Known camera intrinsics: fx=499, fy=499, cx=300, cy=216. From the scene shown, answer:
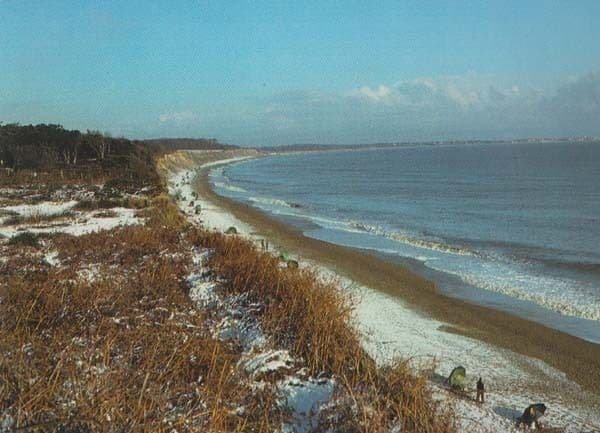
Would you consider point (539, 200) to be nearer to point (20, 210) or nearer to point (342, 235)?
point (342, 235)

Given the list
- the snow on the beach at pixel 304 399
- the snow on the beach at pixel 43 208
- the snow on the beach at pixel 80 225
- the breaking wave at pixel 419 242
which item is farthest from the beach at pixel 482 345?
the snow on the beach at pixel 43 208

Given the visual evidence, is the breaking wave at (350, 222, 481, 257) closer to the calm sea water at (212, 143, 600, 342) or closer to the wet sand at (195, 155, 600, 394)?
the calm sea water at (212, 143, 600, 342)

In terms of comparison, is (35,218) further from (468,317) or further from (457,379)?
(457,379)

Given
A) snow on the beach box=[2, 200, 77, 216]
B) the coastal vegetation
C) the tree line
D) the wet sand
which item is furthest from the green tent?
the tree line

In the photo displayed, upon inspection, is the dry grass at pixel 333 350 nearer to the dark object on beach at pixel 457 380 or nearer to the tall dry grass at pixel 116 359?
the dark object on beach at pixel 457 380

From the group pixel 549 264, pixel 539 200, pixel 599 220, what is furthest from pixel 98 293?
pixel 539 200
